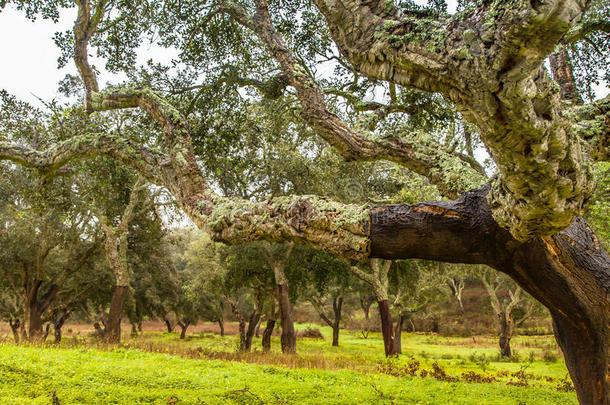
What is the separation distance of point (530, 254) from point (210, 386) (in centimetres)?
677

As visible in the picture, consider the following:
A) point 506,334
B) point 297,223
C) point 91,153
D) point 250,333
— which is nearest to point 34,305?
point 250,333

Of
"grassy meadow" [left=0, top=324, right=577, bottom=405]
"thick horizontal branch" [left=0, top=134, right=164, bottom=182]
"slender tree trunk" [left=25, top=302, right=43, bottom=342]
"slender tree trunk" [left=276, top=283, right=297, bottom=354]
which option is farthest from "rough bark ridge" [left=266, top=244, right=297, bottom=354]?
"slender tree trunk" [left=25, top=302, right=43, bottom=342]

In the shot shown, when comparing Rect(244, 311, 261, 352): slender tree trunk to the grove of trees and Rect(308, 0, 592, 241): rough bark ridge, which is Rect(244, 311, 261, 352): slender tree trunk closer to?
the grove of trees

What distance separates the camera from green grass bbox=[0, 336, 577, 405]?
634cm

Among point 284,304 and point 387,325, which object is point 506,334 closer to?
point 387,325

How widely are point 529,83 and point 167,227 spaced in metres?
22.3

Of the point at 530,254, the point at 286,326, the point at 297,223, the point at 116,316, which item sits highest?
the point at 297,223

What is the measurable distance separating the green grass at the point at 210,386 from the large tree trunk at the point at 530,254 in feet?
14.7

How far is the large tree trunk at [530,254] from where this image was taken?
3498 millimetres

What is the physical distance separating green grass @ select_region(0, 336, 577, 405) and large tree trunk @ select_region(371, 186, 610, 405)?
4.47m

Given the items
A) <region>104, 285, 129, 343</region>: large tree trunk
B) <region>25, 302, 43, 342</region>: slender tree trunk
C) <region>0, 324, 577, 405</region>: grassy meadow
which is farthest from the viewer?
<region>25, 302, 43, 342</region>: slender tree trunk

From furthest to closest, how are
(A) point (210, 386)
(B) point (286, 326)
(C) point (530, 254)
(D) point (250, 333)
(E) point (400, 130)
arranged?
(D) point (250, 333), (B) point (286, 326), (A) point (210, 386), (E) point (400, 130), (C) point (530, 254)

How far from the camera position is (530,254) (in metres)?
3.50

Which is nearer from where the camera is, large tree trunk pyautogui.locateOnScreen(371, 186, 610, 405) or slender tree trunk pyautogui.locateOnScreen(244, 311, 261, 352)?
large tree trunk pyautogui.locateOnScreen(371, 186, 610, 405)
